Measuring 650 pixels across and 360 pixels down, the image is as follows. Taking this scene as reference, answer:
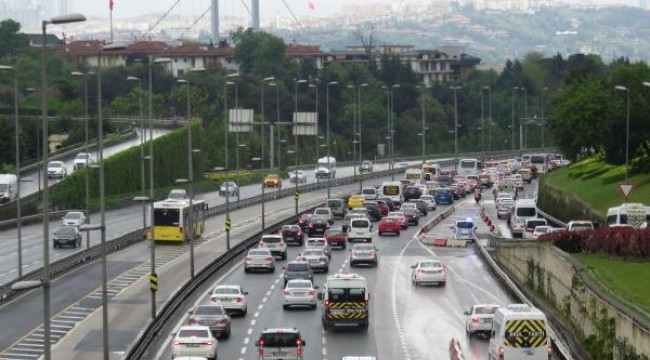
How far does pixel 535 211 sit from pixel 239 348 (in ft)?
180

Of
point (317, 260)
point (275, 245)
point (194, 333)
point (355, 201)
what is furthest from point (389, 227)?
point (194, 333)

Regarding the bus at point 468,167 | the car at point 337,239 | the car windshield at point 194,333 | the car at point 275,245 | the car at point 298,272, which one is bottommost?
the bus at point 468,167

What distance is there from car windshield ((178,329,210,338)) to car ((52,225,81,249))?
42850 millimetres

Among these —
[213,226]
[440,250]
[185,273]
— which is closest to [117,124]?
[213,226]

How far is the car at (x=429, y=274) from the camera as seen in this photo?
7425 cm

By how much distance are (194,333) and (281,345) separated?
126 inches

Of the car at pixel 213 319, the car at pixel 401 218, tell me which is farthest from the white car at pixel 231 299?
the car at pixel 401 218

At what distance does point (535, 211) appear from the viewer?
350ft

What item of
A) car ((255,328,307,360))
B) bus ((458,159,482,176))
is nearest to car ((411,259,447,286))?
car ((255,328,307,360))

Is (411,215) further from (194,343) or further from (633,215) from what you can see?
(194,343)

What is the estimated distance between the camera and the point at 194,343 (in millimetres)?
49688

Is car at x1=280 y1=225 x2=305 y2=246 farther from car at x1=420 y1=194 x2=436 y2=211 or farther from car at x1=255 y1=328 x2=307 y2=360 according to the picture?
car at x1=255 y1=328 x2=307 y2=360

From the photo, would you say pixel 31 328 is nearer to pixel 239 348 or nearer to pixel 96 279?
pixel 239 348

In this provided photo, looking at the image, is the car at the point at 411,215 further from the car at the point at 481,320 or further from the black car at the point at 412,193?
the car at the point at 481,320
